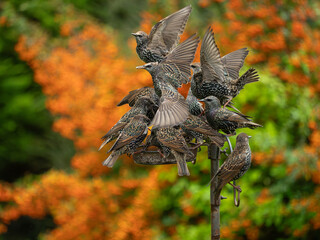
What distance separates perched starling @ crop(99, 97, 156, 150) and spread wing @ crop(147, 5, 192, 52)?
388mm

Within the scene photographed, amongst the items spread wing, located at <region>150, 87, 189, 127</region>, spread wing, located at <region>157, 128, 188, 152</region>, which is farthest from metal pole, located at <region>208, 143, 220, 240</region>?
spread wing, located at <region>150, 87, 189, 127</region>

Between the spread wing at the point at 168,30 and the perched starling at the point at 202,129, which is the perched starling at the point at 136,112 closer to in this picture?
the perched starling at the point at 202,129

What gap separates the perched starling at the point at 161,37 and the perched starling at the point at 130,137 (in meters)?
0.47

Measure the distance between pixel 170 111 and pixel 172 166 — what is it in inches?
87.2

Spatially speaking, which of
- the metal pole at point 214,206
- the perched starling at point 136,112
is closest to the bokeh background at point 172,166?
the metal pole at point 214,206

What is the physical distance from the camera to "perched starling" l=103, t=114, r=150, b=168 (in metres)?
2.19

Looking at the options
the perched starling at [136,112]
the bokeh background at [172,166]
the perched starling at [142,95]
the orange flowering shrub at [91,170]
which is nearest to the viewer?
the perched starling at [136,112]

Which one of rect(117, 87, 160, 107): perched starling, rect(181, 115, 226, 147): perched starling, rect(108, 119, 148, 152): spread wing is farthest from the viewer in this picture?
rect(117, 87, 160, 107): perched starling

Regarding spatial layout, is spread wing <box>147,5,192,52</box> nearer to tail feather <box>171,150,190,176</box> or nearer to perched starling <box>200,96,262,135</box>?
perched starling <box>200,96,262,135</box>

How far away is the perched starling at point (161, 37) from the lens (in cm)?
254

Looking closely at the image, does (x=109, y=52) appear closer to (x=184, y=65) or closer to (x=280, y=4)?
(x=280, y=4)

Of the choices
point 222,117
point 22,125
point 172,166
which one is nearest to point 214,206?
point 222,117

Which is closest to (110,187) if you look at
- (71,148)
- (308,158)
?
(308,158)

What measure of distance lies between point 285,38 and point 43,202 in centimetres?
416
